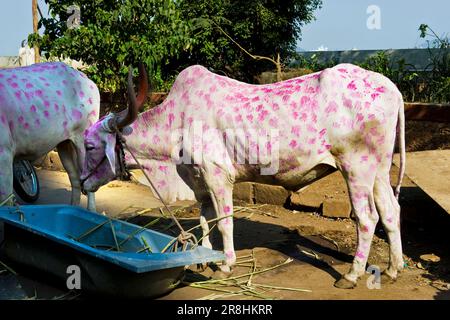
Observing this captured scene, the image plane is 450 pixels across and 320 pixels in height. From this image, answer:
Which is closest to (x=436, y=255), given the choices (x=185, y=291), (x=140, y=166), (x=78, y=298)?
(x=185, y=291)

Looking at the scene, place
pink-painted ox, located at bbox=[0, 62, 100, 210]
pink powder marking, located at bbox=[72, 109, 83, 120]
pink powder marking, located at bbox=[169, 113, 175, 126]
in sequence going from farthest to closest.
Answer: pink powder marking, located at bbox=[72, 109, 83, 120] → pink-painted ox, located at bbox=[0, 62, 100, 210] → pink powder marking, located at bbox=[169, 113, 175, 126]

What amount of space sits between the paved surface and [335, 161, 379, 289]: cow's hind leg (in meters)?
0.70

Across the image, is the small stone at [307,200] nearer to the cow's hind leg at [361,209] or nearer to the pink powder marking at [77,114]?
the cow's hind leg at [361,209]

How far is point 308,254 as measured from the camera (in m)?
4.78

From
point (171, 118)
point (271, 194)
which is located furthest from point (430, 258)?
point (171, 118)

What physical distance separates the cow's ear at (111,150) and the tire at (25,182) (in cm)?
241

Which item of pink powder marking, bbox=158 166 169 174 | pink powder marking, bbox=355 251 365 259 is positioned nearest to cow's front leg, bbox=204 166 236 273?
pink powder marking, bbox=158 166 169 174

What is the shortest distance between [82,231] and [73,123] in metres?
1.39

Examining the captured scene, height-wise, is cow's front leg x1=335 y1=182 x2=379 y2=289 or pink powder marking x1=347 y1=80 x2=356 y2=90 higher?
pink powder marking x1=347 y1=80 x2=356 y2=90

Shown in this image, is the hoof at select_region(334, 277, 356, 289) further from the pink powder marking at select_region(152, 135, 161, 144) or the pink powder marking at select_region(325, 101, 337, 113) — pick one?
the pink powder marking at select_region(152, 135, 161, 144)

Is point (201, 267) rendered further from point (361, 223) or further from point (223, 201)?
point (361, 223)

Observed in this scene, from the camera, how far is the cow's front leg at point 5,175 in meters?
4.67

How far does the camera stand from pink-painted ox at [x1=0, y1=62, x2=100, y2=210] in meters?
4.92

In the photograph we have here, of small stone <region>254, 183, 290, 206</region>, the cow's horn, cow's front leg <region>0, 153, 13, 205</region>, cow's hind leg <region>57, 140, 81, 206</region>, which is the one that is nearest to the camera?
the cow's horn
